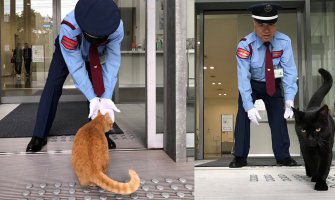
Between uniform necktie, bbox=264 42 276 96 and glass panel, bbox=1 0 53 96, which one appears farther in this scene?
glass panel, bbox=1 0 53 96

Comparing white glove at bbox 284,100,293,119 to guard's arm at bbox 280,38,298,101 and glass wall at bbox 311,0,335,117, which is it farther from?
glass wall at bbox 311,0,335,117

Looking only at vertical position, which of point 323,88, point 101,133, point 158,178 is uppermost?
point 323,88

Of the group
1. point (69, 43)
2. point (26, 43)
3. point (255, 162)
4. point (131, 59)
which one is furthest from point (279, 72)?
point (26, 43)

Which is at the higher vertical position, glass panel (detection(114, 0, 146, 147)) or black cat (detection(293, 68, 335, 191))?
glass panel (detection(114, 0, 146, 147))

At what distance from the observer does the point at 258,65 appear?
2932mm

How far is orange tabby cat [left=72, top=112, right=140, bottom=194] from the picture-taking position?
3.07 m

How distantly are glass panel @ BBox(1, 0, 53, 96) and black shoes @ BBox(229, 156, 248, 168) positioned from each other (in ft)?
24.8

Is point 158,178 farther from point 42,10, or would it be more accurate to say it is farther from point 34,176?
point 42,10

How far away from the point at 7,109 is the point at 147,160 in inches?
183

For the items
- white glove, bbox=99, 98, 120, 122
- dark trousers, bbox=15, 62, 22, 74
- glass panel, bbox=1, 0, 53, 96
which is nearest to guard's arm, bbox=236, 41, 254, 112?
white glove, bbox=99, 98, 120, 122

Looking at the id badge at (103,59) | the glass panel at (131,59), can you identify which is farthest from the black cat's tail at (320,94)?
the glass panel at (131,59)

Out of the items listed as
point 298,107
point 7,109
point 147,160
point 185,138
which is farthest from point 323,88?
point 7,109

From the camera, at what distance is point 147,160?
427 cm

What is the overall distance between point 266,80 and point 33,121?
13.8ft
